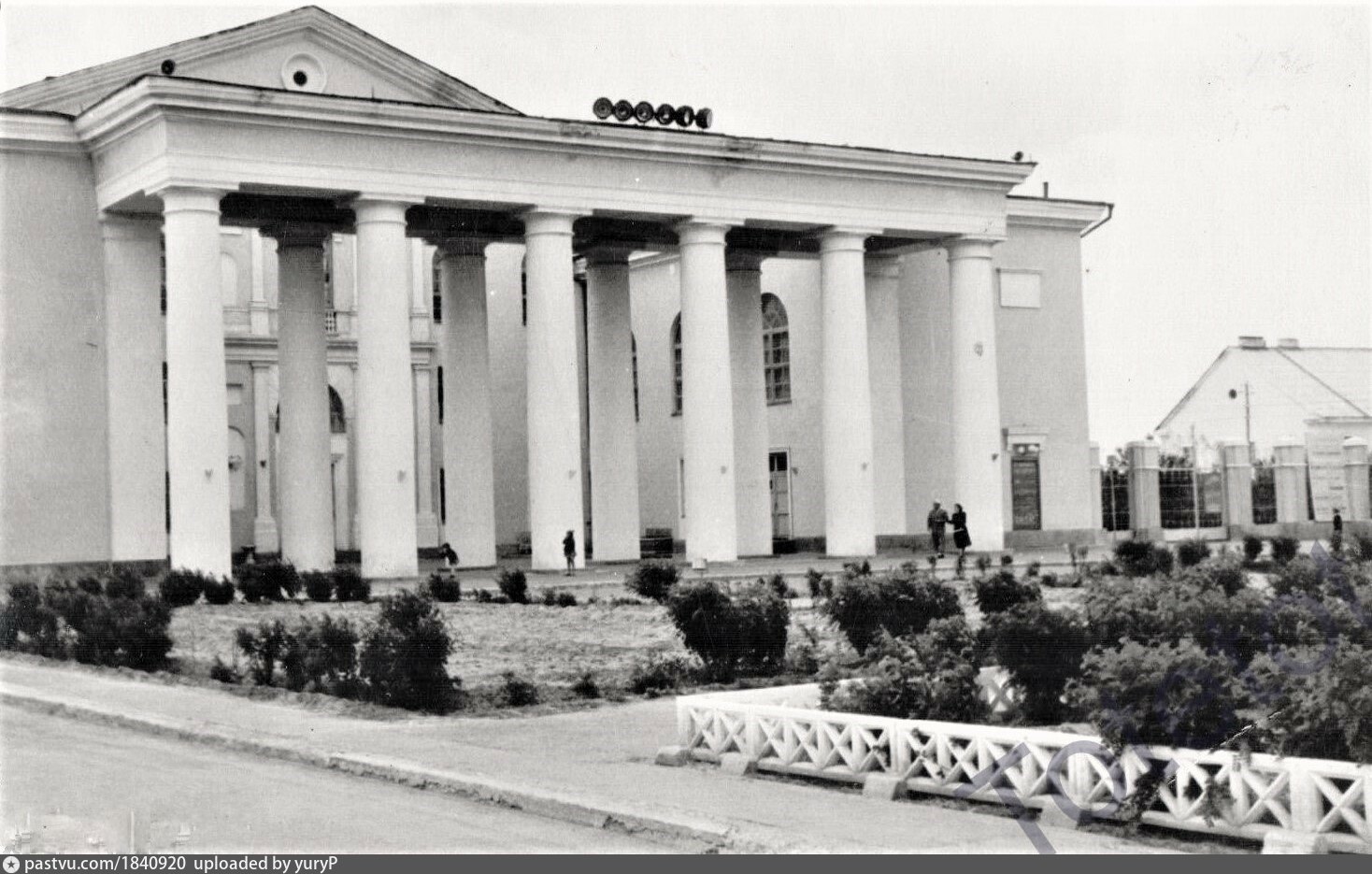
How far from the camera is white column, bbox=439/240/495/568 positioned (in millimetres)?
42188

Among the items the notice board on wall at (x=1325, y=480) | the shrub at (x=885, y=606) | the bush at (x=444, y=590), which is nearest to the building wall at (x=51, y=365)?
the bush at (x=444, y=590)

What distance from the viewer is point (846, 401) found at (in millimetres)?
42344

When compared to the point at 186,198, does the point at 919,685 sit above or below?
below

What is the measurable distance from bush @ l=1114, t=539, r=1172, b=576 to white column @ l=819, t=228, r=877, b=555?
293 inches

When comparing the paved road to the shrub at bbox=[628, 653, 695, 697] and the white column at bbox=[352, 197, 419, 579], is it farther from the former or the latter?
the white column at bbox=[352, 197, 419, 579]

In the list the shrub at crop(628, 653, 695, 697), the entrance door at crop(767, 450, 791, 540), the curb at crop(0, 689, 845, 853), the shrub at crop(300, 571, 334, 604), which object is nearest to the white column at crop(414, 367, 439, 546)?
the entrance door at crop(767, 450, 791, 540)

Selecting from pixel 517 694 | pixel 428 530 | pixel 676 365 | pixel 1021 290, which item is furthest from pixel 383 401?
pixel 1021 290

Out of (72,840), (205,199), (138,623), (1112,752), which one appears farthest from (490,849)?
(205,199)

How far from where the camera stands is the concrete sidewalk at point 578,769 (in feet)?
36.4

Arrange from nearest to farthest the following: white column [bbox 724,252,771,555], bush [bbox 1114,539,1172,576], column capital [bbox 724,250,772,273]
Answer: bush [bbox 1114,539,1172,576], white column [bbox 724,252,771,555], column capital [bbox 724,250,772,273]

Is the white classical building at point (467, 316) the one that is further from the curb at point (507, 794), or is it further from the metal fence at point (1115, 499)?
the curb at point (507, 794)

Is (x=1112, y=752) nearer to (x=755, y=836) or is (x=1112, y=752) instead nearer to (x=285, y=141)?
(x=755, y=836)

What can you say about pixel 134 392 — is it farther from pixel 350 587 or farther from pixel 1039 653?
pixel 1039 653

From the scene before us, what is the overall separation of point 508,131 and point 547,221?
2.18 meters
